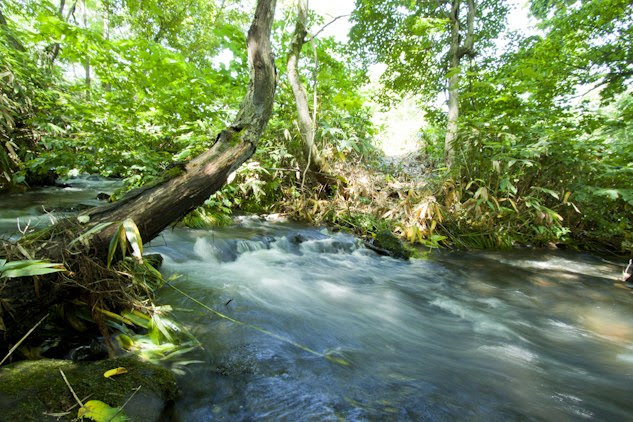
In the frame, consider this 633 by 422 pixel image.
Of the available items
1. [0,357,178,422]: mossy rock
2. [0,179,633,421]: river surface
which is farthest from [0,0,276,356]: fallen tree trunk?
[0,179,633,421]: river surface

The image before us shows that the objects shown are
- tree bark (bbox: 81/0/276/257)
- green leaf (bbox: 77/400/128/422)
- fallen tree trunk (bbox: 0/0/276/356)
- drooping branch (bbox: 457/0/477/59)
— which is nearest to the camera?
green leaf (bbox: 77/400/128/422)

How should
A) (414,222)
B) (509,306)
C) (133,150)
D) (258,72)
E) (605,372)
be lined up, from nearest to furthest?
1. (605,372)
2. (258,72)
3. (509,306)
4. (133,150)
5. (414,222)

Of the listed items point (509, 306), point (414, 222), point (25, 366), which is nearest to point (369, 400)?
point (25, 366)

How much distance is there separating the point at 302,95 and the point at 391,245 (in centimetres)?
319

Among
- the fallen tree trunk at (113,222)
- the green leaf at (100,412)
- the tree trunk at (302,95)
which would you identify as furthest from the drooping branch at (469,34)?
the green leaf at (100,412)

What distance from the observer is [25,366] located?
120 centimetres

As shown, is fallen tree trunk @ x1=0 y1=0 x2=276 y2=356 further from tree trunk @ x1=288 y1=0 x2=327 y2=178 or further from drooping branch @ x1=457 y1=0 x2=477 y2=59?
drooping branch @ x1=457 y1=0 x2=477 y2=59

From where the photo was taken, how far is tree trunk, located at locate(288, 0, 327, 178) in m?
5.07

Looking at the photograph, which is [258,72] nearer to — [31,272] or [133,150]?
[31,272]

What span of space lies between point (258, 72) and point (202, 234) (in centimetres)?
257

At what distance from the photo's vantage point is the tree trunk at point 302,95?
5070 millimetres

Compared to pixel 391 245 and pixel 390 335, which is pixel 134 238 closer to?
pixel 390 335

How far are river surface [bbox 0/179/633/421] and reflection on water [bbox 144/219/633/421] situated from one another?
10 mm

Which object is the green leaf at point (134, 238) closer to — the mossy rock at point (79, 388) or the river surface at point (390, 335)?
the mossy rock at point (79, 388)
